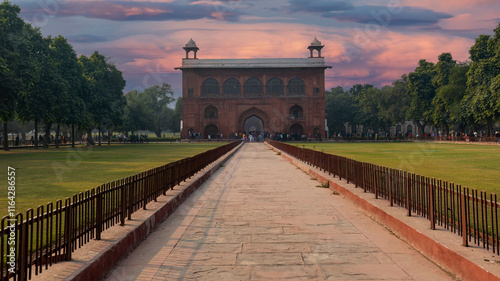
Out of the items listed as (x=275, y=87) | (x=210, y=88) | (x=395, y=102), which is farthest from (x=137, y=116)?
(x=395, y=102)

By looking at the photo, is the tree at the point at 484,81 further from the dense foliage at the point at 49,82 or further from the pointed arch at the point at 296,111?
the dense foliage at the point at 49,82

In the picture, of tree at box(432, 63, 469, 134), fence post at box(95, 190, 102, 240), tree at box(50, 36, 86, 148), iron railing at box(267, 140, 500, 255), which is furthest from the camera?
tree at box(432, 63, 469, 134)

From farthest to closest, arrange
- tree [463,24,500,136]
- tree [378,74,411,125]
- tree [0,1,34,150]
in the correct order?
tree [378,74,411,125] < tree [463,24,500,136] < tree [0,1,34,150]

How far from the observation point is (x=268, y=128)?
237 ft

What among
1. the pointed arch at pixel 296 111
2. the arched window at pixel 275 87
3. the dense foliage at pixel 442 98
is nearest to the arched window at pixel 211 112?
the arched window at pixel 275 87

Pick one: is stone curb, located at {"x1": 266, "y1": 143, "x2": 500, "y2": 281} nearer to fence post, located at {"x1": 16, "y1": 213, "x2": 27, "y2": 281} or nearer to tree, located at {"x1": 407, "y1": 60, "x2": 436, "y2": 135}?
fence post, located at {"x1": 16, "y1": 213, "x2": 27, "y2": 281}

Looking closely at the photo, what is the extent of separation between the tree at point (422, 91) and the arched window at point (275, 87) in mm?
19386

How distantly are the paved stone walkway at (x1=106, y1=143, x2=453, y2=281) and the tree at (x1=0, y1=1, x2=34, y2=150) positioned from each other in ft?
69.5

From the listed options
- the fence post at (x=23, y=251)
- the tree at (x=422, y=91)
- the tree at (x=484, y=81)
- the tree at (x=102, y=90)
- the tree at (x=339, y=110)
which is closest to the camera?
the fence post at (x=23, y=251)

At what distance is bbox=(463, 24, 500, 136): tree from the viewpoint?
43781mm

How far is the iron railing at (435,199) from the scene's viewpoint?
5.17 metres

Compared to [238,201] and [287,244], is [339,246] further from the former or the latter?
[238,201]

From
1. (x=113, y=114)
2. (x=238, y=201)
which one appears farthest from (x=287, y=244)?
(x=113, y=114)

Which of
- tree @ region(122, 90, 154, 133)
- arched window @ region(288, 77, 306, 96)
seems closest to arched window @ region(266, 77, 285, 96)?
arched window @ region(288, 77, 306, 96)
